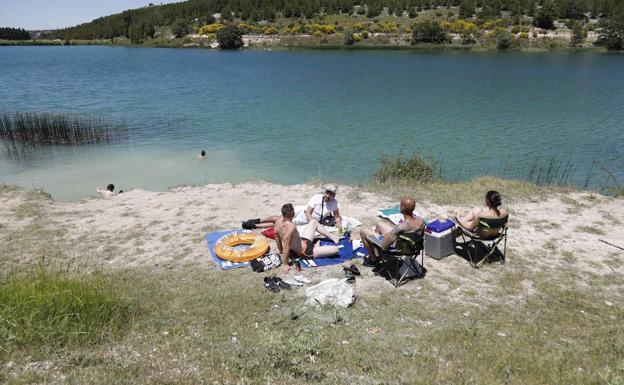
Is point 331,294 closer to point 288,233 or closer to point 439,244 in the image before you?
point 288,233

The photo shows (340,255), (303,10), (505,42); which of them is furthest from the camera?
(303,10)

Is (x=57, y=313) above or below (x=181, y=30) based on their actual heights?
below

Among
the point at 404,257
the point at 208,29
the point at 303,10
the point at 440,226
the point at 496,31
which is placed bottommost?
the point at 404,257

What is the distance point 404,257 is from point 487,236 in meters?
1.54

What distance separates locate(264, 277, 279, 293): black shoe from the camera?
23.4 ft

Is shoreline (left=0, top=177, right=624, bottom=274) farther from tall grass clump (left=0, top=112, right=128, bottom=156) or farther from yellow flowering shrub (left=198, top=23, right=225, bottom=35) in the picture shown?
yellow flowering shrub (left=198, top=23, right=225, bottom=35)

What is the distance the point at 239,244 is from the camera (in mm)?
9023

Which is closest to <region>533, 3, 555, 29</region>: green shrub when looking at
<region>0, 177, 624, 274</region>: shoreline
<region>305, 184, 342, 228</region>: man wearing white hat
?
<region>0, 177, 624, 274</region>: shoreline

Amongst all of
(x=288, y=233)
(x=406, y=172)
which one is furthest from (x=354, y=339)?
(x=406, y=172)

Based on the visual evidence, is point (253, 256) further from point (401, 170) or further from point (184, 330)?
point (401, 170)

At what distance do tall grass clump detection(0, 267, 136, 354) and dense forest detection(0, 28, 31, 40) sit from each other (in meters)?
193

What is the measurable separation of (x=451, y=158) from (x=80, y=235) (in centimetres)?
1430

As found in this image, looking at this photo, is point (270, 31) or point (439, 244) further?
point (270, 31)

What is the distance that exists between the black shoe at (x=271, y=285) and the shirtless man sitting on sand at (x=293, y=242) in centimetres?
52
